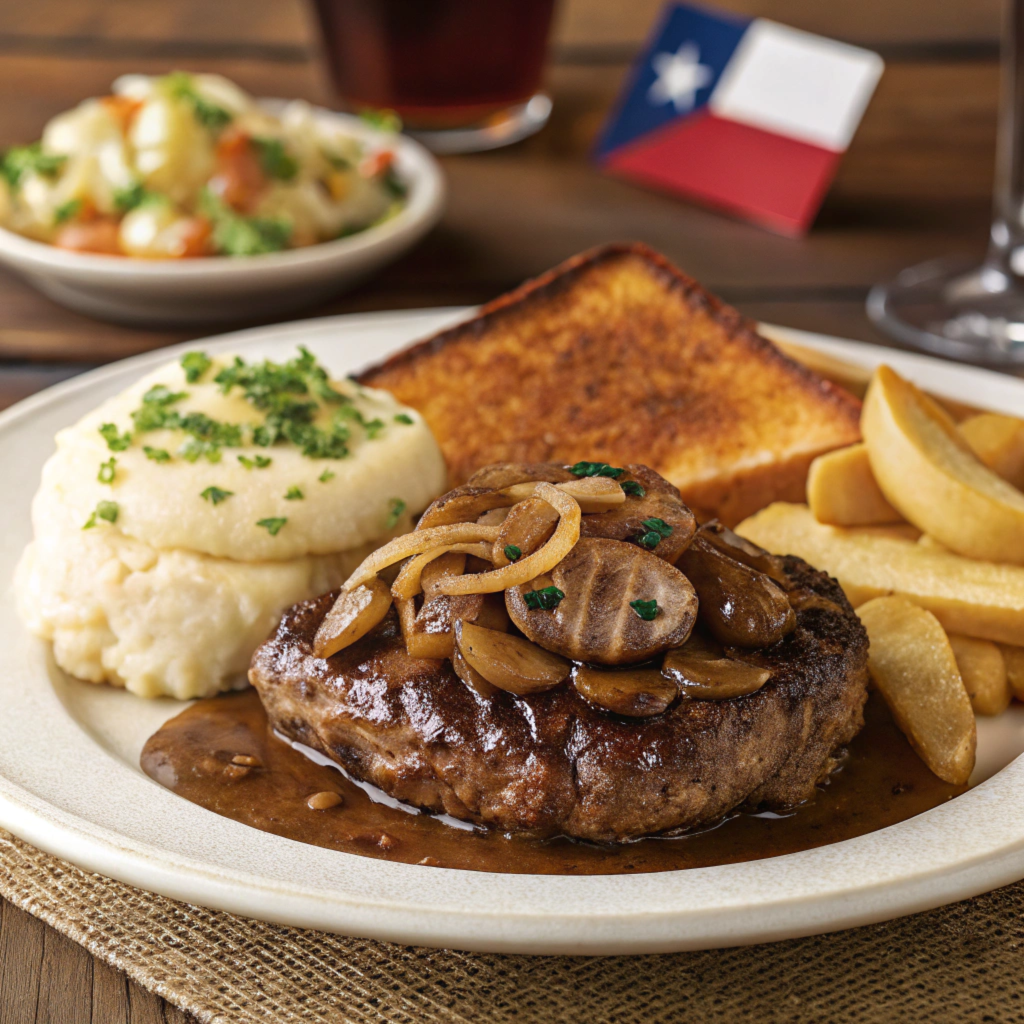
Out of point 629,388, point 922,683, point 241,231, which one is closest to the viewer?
point 922,683

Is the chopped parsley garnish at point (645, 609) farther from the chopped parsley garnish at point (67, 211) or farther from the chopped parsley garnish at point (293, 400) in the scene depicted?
the chopped parsley garnish at point (67, 211)

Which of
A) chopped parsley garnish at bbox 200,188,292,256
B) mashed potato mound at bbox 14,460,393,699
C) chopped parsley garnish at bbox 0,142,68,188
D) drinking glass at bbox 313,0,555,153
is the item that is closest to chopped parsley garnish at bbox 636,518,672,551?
mashed potato mound at bbox 14,460,393,699

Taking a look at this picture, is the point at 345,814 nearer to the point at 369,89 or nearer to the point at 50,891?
the point at 50,891

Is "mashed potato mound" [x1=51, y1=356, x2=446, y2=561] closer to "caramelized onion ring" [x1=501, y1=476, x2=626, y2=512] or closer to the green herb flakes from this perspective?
"caramelized onion ring" [x1=501, y1=476, x2=626, y2=512]

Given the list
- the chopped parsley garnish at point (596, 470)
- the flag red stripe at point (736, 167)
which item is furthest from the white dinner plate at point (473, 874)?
the flag red stripe at point (736, 167)

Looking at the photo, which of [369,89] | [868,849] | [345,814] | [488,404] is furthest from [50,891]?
[369,89]

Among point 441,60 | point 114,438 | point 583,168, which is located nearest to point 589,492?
point 114,438

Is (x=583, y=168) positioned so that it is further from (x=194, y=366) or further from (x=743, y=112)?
(x=194, y=366)
